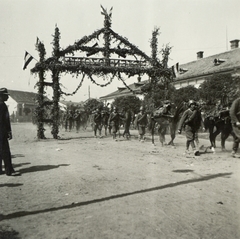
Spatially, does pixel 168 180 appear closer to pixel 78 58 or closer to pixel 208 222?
pixel 208 222

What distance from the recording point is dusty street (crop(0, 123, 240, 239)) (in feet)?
13.1

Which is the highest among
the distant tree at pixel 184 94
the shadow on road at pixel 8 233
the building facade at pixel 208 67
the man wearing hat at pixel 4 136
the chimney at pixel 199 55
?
the chimney at pixel 199 55

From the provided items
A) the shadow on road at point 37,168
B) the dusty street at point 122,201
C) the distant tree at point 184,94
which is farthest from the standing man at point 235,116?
the distant tree at point 184,94

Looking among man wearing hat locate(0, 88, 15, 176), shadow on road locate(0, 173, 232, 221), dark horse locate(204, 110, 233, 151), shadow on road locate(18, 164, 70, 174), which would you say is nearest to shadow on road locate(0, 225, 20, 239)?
shadow on road locate(0, 173, 232, 221)

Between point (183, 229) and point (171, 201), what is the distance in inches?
46.4

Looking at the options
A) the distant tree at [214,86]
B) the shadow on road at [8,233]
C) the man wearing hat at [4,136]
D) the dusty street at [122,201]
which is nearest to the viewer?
the shadow on road at [8,233]

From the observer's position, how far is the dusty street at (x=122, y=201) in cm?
399

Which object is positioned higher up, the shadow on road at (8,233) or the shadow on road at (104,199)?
the shadow on road at (104,199)

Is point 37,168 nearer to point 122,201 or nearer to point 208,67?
point 122,201

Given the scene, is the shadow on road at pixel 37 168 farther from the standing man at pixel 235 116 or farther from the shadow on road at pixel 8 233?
the standing man at pixel 235 116

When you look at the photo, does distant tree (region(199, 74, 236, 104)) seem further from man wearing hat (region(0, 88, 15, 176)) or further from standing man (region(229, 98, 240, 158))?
man wearing hat (region(0, 88, 15, 176))

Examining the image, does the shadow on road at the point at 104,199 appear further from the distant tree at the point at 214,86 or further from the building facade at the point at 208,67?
the building facade at the point at 208,67

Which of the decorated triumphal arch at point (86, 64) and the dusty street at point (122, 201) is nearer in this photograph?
the dusty street at point (122, 201)

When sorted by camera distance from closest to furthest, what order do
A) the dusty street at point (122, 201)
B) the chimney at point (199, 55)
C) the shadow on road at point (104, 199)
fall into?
the dusty street at point (122, 201)
the shadow on road at point (104, 199)
the chimney at point (199, 55)
